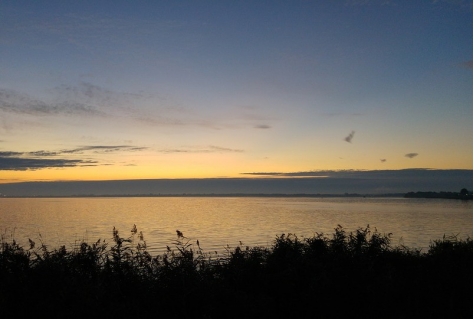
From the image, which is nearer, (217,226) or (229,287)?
(229,287)

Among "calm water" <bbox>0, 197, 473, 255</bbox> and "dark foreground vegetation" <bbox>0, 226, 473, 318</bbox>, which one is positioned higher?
"dark foreground vegetation" <bbox>0, 226, 473, 318</bbox>

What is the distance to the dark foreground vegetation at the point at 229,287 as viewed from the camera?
10609 millimetres

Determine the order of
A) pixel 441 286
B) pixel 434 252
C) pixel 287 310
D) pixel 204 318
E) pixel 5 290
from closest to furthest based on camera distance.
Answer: pixel 204 318 < pixel 5 290 < pixel 287 310 < pixel 441 286 < pixel 434 252

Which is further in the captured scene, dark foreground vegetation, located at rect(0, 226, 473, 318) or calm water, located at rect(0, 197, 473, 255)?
calm water, located at rect(0, 197, 473, 255)

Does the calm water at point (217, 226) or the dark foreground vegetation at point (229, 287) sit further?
the calm water at point (217, 226)

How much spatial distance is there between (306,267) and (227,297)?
131 inches

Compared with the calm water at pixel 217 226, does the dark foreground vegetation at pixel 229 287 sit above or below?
above

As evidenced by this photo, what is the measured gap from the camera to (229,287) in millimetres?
12656

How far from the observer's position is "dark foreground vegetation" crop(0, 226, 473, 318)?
34.8 ft

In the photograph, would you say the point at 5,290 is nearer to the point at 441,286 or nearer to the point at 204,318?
the point at 204,318

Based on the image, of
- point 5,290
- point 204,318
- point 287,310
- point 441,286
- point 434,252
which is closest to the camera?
point 204,318

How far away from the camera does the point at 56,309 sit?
33.4ft

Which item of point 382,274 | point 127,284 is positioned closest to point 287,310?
point 382,274

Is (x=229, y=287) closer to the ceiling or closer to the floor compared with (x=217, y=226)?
closer to the ceiling
